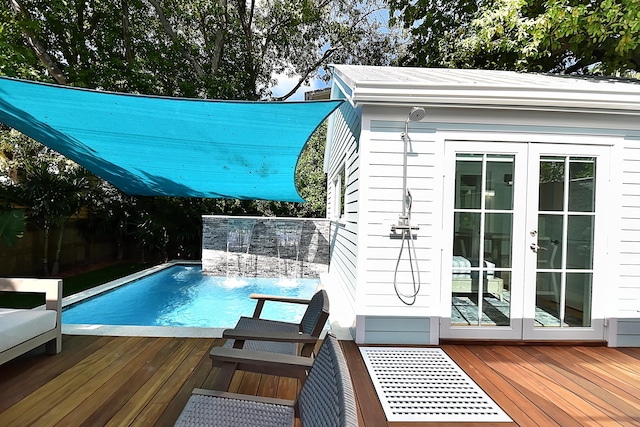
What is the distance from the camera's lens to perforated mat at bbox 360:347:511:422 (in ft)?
7.93

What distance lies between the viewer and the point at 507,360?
3.37 meters

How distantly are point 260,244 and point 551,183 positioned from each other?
6.40 m

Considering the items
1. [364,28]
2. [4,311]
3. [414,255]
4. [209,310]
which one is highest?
[364,28]

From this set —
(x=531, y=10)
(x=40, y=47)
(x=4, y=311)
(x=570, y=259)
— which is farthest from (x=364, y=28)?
(x=4, y=311)

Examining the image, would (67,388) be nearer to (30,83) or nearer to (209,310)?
(30,83)

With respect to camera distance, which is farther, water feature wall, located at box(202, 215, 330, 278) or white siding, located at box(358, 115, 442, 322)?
water feature wall, located at box(202, 215, 330, 278)

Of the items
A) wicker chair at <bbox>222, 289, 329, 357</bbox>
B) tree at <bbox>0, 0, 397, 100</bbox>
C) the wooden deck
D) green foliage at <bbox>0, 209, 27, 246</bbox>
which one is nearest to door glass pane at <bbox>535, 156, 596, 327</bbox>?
the wooden deck

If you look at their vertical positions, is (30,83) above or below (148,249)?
above

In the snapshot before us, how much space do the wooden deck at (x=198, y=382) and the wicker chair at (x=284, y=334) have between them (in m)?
0.39

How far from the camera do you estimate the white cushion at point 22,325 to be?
2.71 m

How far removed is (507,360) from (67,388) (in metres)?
3.71

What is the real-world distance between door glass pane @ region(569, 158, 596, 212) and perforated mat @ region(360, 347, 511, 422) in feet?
6.98

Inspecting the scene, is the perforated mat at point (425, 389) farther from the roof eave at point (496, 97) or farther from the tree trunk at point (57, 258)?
the tree trunk at point (57, 258)

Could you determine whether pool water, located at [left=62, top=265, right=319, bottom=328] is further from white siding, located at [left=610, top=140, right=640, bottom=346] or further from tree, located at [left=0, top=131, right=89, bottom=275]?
white siding, located at [left=610, top=140, right=640, bottom=346]
